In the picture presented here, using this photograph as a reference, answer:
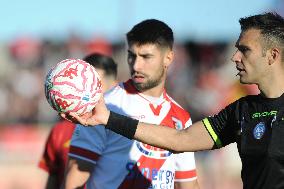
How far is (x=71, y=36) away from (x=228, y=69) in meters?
4.93

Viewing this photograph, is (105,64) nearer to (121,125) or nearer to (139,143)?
(139,143)

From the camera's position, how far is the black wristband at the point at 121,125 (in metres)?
5.85

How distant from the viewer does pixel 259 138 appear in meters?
5.77

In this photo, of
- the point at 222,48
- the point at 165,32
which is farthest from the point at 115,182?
the point at 222,48

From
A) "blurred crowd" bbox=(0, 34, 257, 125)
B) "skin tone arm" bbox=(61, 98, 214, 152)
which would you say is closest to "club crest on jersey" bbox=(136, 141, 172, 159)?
"skin tone arm" bbox=(61, 98, 214, 152)

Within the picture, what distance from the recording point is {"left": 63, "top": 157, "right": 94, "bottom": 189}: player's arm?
6.66 m

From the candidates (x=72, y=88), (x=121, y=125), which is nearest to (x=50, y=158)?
(x=121, y=125)

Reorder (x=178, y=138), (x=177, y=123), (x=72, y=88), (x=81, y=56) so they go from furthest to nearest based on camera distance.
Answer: (x=81, y=56) → (x=177, y=123) → (x=178, y=138) → (x=72, y=88)

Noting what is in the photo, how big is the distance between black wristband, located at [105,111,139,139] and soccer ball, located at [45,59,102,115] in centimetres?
19

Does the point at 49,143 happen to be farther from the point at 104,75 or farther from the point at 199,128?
the point at 199,128

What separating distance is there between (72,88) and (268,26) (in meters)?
1.58

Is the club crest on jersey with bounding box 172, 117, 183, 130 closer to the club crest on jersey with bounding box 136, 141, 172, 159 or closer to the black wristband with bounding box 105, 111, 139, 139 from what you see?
the club crest on jersey with bounding box 136, 141, 172, 159

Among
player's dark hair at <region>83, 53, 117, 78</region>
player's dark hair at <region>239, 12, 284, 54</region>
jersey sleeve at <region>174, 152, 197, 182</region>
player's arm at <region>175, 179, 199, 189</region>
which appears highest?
player's dark hair at <region>239, 12, 284, 54</region>

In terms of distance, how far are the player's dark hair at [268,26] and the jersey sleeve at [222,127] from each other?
0.57m
